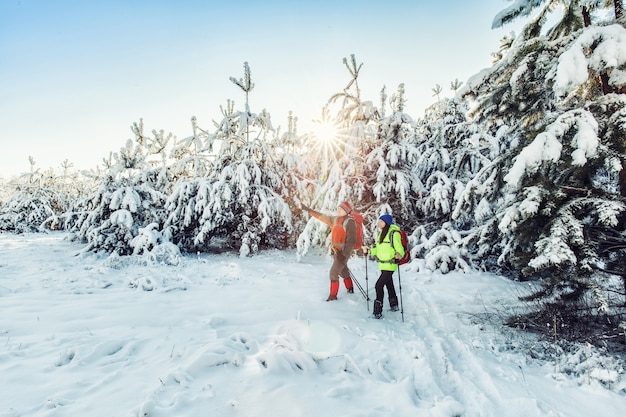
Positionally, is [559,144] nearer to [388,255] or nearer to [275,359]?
[388,255]

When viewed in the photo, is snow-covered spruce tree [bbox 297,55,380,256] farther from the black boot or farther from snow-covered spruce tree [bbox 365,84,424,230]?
the black boot

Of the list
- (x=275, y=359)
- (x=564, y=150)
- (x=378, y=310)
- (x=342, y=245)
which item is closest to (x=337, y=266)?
(x=342, y=245)

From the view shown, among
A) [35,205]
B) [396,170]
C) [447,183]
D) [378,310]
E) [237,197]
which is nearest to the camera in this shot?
[378,310]

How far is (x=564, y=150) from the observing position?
3971 mm

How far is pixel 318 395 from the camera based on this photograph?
2994 mm

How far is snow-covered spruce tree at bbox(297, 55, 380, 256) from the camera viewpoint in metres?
10.7

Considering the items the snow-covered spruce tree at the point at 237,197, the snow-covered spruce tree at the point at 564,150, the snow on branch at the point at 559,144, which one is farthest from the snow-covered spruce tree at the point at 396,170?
the snow on branch at the point at 559,144

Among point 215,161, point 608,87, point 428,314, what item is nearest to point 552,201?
point 608,87

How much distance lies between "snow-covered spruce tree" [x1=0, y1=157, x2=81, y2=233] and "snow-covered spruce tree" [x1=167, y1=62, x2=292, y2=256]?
512 inches

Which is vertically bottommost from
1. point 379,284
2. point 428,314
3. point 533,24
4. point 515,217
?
point 428,314

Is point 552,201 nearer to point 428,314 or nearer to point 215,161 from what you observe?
point 428,314

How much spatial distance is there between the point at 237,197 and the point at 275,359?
8.93 metres

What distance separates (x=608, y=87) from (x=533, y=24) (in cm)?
157

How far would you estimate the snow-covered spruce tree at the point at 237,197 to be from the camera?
1133cm
